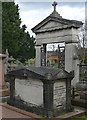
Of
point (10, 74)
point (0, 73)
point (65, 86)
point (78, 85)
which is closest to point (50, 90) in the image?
point (65, 86)

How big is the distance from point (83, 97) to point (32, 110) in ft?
7.02

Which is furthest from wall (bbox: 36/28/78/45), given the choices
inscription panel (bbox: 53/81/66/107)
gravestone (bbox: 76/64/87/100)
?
inscription panel (bbox: 53/81/66/107)

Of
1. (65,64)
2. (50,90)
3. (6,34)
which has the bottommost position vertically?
(50,90)

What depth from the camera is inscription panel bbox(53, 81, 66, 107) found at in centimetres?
514

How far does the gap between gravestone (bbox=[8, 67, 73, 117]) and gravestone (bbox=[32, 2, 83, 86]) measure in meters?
3.26

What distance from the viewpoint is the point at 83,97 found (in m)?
6.25

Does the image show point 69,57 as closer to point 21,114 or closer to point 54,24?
point 54,24

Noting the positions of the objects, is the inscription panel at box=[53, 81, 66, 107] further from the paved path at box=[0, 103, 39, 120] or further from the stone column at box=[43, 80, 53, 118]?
the paved path at box=[0, 103, 39, 120]

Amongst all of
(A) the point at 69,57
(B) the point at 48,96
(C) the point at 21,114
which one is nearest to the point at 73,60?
(A) the point at 69,57

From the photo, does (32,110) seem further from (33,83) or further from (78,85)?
(78,85)

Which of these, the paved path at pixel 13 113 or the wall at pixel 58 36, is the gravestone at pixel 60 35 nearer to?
the wall at pixel 58 36

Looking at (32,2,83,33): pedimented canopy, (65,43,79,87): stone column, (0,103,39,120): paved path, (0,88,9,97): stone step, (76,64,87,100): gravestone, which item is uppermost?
(32,2,83,33): pedimented canopy

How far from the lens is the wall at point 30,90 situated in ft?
17.4

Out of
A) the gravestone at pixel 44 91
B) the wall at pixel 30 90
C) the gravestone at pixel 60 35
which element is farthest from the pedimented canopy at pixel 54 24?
the wall at pixel 30 90
